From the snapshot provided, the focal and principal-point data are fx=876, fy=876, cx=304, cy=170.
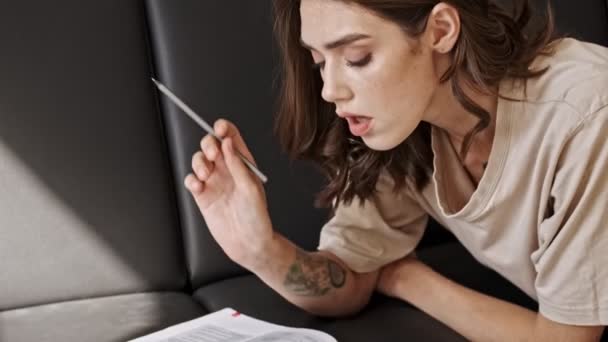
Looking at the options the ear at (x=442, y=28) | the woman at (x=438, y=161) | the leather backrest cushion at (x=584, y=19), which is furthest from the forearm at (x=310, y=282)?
the leather backrest cushion at (x=584, y=19)

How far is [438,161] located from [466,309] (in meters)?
0.22

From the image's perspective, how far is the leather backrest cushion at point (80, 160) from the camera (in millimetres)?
1445

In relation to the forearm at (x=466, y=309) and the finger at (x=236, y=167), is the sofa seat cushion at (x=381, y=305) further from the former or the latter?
the finger at (x=236, y=167)

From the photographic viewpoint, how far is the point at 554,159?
3.60 feet

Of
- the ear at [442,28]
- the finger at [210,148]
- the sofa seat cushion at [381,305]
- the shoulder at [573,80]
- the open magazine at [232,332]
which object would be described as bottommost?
the sofa seat cushion at [381,305]

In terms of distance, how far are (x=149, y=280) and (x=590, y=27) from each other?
105 centimetres

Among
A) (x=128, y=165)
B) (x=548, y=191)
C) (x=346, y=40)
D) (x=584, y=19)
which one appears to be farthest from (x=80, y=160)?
(x=584, y=19)

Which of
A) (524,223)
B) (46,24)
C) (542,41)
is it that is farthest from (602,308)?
(46,24)

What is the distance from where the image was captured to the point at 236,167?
45.3 inches

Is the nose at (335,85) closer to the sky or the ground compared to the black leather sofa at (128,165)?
closer to the sky

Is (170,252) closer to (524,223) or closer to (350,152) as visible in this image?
(350,152)

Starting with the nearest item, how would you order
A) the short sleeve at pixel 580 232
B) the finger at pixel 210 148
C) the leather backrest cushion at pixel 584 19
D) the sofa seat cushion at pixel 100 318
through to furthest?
1. the short sleeve at pixel 580 232
2. the finger at pixel 210 148
3. the sofa seat cushion at pixel 100 318
4. the leather backrest cushion at pixel 584 19

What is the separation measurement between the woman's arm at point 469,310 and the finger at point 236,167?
326mm

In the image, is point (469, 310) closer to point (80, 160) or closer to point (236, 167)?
point (236, 167)
